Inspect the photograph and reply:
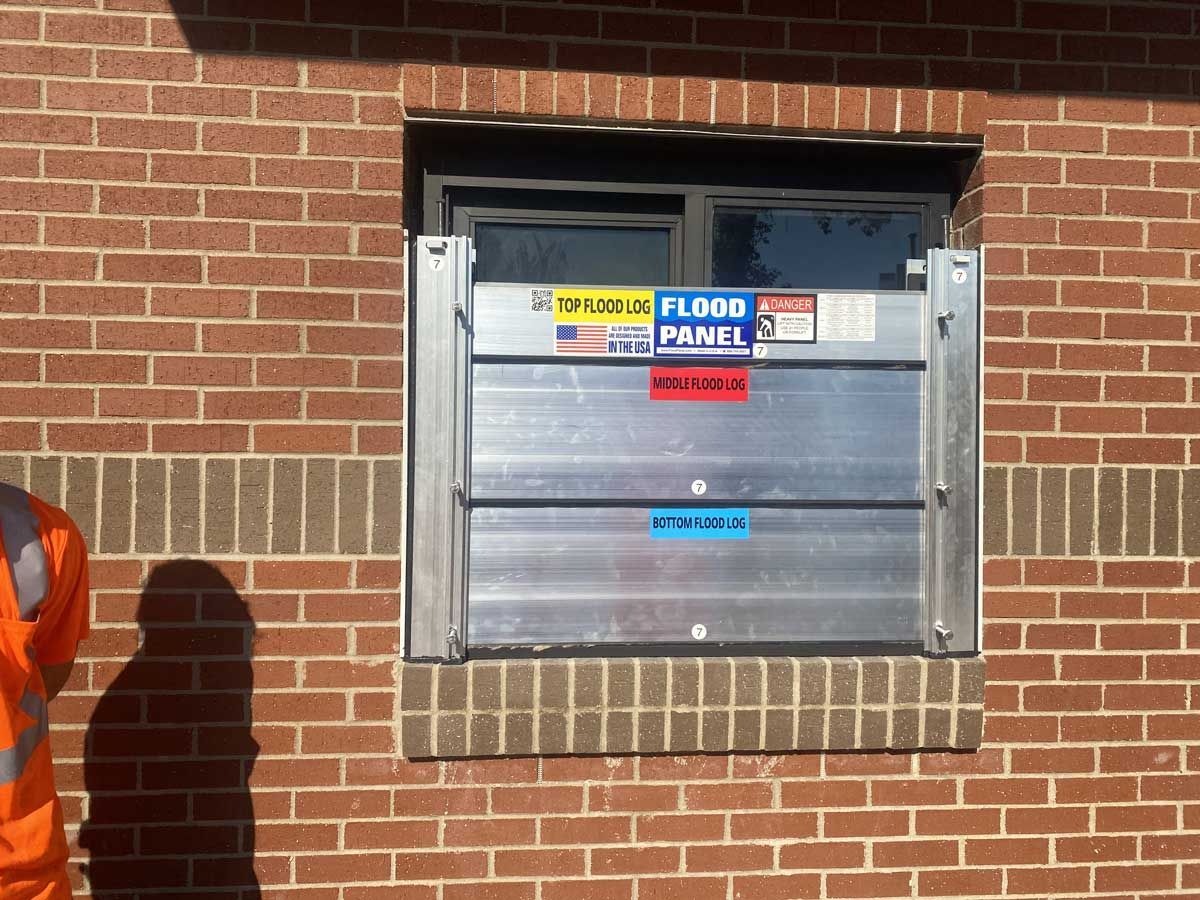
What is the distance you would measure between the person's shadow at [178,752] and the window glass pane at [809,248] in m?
2.10

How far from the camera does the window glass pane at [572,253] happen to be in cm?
333

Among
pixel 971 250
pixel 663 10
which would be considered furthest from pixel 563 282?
pixel 971 250

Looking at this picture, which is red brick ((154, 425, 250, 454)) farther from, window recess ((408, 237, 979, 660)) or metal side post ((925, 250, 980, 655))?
metal side post ((925, 250, 980, 655))

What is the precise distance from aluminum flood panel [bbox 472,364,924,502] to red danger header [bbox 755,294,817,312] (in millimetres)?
220

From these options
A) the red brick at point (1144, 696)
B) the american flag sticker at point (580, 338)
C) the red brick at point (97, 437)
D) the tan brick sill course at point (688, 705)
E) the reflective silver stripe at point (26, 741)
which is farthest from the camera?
the red brick at point (1144, 696)

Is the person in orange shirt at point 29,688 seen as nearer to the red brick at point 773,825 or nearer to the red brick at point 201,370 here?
the red brick at point 201,370

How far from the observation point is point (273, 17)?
3.07 meters

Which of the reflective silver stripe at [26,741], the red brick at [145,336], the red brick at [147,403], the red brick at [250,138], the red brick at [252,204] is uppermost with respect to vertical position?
the red brick at [250,138]

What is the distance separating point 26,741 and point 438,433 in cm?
146

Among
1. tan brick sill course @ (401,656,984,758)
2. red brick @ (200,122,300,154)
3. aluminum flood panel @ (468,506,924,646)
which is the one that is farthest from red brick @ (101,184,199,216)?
tan brick sill course @ (401,656,984,758)

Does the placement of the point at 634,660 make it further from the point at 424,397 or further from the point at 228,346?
the point at 228,346

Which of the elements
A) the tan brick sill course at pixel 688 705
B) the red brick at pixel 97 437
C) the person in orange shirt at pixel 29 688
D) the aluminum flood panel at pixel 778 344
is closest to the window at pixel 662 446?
the aluminum flood panel at pixel 778 344

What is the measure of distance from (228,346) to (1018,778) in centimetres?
308

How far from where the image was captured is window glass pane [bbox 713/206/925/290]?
341cm
